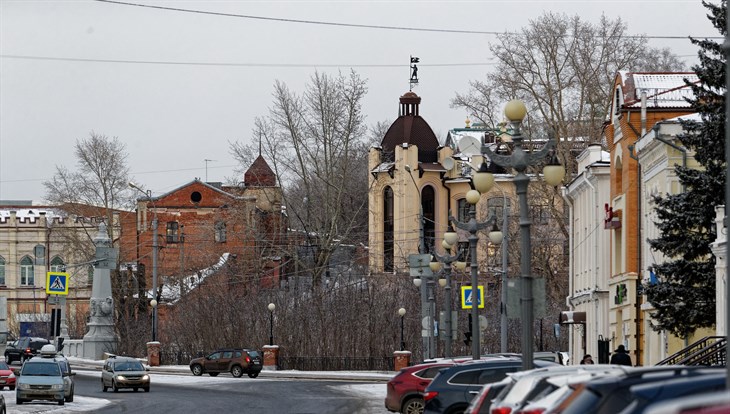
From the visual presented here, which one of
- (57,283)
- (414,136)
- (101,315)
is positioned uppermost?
(414,136)

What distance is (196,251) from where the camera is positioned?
100938 mm

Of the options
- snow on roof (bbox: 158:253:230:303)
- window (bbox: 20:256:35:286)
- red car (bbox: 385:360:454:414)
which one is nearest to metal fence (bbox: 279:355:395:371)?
snow on roof (bbox: 158:253:230:303)

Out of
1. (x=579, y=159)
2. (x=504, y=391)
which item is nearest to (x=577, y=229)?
(x=579, y=159)

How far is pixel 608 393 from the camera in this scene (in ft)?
38.9

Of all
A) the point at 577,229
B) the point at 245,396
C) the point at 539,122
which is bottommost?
the point at 245,396

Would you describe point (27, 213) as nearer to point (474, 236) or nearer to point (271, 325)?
point (271, 325)

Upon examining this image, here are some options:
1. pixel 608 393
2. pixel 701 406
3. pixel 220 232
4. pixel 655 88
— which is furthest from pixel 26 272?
pixel 701 406

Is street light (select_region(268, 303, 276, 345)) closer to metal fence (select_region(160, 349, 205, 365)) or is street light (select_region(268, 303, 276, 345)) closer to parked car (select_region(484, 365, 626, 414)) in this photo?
metal fence (select_region(160, 349, 205, 365))

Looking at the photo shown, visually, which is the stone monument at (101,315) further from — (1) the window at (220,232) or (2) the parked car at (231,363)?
(1) the window at (220,232)

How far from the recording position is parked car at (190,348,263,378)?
205ft

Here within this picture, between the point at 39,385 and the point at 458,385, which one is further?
the point at 39,385

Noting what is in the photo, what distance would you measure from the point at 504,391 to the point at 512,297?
4689mm

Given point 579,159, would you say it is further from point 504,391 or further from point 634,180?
point 504,391

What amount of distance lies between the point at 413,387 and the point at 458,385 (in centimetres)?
507
